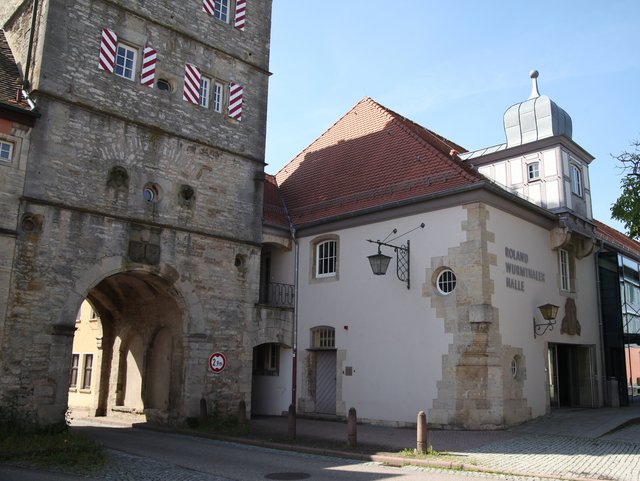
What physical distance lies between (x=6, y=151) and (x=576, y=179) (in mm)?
17119

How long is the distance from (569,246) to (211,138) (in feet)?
40.2

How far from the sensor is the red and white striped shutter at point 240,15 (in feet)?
65.5

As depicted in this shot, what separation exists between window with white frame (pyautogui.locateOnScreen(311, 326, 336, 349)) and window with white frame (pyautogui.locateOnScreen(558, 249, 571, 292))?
25.2ft

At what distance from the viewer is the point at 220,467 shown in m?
11.0

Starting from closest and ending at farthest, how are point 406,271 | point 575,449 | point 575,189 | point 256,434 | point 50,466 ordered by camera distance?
point 50,466 < point 575,449 < point 256,434 < point 406,271 < point 575,189

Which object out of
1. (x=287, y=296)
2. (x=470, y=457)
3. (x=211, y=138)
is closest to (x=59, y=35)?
(x=211, y=138)

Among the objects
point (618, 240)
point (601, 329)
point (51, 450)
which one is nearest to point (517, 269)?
point (601, 329)

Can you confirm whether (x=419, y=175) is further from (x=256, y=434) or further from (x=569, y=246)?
(x=256, y=434)

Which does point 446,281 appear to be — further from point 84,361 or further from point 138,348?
point 84,361

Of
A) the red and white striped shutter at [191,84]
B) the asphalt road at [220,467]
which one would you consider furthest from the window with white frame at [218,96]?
the asphalt road at [220,467]

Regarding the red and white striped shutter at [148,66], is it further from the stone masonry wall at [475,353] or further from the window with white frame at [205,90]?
the stone masonry wall at [475,353]

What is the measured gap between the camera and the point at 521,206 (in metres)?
18.1

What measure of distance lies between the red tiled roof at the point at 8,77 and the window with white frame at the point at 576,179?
16323 millimetres

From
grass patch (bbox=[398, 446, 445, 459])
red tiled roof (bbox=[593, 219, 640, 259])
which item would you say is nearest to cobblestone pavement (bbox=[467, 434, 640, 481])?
grass patch (bbox=[398, 446, 445, 459])
